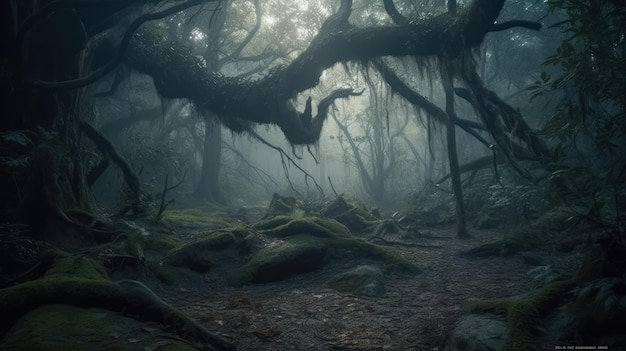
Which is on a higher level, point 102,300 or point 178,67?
point 178,67

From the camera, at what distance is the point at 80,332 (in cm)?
310

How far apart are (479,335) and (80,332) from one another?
355cm

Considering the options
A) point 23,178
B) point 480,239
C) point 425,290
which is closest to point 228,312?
point 425,290

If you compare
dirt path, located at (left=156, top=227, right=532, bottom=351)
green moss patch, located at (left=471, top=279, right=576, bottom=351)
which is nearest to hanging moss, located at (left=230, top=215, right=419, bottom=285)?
dirt path, located at (left=156, top=227, right=532, bottom=351)

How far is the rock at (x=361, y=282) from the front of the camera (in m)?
6.36

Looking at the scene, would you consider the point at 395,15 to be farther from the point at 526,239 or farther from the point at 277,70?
the point at 526,239

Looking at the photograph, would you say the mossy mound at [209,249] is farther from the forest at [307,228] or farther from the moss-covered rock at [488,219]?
the moss-covered rock at [488,219]

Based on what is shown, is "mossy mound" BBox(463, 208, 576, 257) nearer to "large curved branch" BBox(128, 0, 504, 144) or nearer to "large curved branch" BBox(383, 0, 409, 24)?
"large curved branch" BBox(128, 0, 504, 144)

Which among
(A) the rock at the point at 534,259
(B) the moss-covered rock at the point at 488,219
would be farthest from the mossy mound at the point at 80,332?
(B) the moss-covered rock at the point at 488,219

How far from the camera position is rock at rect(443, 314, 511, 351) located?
11.0 feet

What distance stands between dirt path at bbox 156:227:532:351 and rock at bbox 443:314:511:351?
15.6 inches

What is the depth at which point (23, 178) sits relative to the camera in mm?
6508

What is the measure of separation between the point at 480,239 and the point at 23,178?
11958 mm

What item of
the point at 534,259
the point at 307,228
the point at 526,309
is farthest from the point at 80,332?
the point at 534,259
